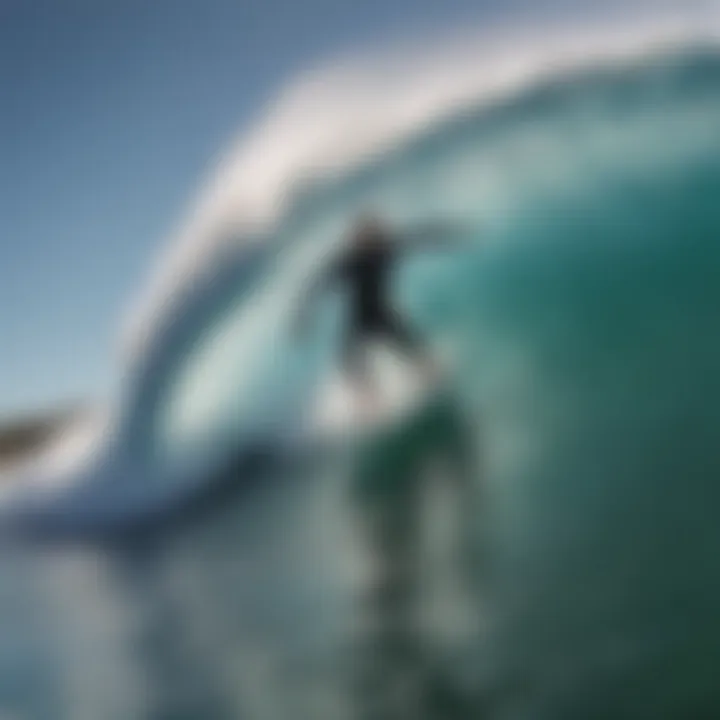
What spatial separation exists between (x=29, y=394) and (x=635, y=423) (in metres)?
0.85

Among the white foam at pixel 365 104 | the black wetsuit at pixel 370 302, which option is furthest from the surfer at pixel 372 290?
the white foam at pixel 365 104

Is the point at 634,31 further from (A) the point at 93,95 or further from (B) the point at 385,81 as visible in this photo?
(A) the point at 93,95

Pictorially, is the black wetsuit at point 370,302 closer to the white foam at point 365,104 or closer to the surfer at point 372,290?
the surfer at point 372,290

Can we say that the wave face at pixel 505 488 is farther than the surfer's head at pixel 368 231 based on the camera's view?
No

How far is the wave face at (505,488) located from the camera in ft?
4.27

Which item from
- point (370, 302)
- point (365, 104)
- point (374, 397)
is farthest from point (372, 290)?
point (365, 104)

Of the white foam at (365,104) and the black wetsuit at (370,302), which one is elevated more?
the white foam at (365,104)

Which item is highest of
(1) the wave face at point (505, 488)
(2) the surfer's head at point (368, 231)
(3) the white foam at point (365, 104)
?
(3) the white foam at point (365, 104)

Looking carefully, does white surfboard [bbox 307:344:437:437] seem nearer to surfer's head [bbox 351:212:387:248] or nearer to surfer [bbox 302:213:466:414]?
surfer [bbox 302:213:466:414]

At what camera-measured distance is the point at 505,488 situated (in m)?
1.34

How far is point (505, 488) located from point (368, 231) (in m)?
0.40

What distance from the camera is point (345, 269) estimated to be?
1403 millimetres

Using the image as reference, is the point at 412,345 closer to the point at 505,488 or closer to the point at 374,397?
the point at 374,397

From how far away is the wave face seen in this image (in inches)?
51.3
